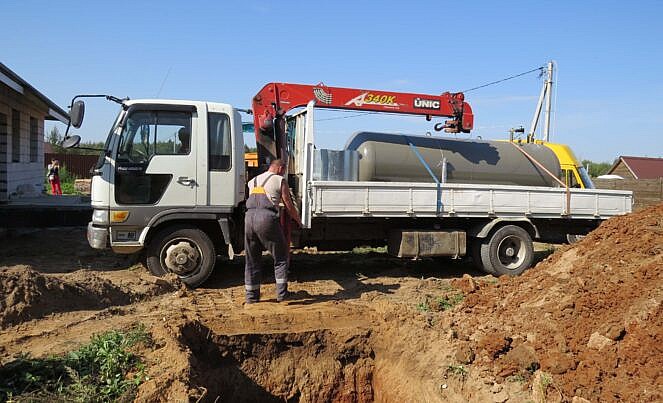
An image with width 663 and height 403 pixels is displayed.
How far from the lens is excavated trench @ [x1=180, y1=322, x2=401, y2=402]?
5391 mm

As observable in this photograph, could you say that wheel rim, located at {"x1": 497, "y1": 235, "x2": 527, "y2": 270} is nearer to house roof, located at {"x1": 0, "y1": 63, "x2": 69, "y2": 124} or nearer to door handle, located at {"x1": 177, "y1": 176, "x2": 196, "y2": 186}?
door handle, located at {"x1": 177, "y1": 176, "x2": 196, "y2": 186}

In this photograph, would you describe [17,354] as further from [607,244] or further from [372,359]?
[607,244]

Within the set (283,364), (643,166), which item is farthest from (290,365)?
(643,166)

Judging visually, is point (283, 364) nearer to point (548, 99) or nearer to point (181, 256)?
point (181, 256)

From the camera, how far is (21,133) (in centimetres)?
1390

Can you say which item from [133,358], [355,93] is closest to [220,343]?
[133,358]

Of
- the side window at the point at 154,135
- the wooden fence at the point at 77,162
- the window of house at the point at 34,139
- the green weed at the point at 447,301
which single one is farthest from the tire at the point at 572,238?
the wooden fence at the point at 77,162

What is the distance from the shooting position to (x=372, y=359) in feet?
19.2

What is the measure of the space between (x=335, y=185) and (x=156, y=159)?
2455mm

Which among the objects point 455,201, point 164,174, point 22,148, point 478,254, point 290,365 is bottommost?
point 290,365

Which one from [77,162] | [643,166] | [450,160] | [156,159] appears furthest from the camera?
[643,166]

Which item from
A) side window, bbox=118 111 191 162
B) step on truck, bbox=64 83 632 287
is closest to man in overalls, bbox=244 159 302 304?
step on truck, bbox=64 83 632 287

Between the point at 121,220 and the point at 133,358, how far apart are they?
9.86 feet

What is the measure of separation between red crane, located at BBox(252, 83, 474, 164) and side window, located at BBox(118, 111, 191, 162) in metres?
1.24
